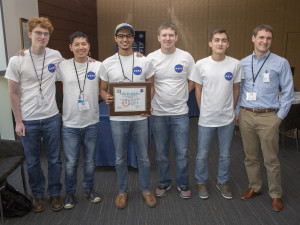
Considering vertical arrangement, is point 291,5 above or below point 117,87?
above

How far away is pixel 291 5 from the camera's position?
305 inches

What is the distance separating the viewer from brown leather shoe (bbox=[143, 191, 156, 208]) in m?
2.53

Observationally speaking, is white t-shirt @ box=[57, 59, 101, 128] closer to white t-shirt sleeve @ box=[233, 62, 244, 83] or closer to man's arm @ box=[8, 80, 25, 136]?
man's arm @ box=[8, 80, 25, 136]

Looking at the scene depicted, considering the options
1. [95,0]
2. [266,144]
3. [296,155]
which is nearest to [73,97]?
[266,144]

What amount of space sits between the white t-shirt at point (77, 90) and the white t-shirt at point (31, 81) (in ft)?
0.38

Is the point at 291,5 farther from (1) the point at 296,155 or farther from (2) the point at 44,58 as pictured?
(2) the point at 44,58

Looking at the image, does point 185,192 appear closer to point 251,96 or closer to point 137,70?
point 251,96

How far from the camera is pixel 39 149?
239cm

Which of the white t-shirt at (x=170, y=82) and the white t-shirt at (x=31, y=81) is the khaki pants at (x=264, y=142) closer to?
the white t-shirt at (x=170, y=82)

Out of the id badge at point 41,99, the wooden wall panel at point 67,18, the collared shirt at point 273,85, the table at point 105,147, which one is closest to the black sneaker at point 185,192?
the table at point 105,147

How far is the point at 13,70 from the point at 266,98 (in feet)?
7.25

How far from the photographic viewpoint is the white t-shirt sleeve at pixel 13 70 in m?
2.14

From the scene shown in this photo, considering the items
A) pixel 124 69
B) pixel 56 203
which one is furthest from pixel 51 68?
pixel 56 203

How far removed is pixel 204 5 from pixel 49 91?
6639mm
